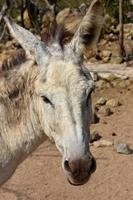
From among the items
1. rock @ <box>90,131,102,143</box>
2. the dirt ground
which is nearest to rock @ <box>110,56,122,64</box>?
the dirt ground

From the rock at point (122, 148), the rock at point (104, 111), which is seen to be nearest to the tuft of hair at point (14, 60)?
the rock at point (122, 148)

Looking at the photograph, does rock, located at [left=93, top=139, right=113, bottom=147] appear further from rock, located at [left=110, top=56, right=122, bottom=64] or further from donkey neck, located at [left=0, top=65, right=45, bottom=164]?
rock, located at [left=110, top=56, right=122, bottom=64]

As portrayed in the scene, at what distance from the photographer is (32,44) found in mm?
4246

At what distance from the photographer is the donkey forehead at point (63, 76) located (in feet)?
13.2

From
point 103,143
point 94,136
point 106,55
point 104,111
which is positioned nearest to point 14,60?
point 103,143

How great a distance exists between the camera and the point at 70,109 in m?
3.94

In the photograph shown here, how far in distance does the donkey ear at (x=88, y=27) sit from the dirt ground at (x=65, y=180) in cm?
258

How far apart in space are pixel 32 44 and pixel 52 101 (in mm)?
537

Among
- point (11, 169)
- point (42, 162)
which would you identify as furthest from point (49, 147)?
point (11, 169)

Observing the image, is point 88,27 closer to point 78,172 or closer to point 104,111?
point 78,172

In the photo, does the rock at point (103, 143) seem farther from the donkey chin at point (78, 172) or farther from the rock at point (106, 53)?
the rock at point (106, 53)

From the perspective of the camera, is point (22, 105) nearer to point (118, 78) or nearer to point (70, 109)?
point (70, 109)

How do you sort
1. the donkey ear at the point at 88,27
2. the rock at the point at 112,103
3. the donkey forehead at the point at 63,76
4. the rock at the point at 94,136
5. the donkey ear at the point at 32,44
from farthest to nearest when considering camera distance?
the rock at the point at 112,103 < the rock at the point at 94,136 < the donkey ear at the point at 88,27 < the donkey ear at the point at 32,44 < the donkey forehead at the point at 63,76

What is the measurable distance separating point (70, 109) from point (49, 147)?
391 cm
